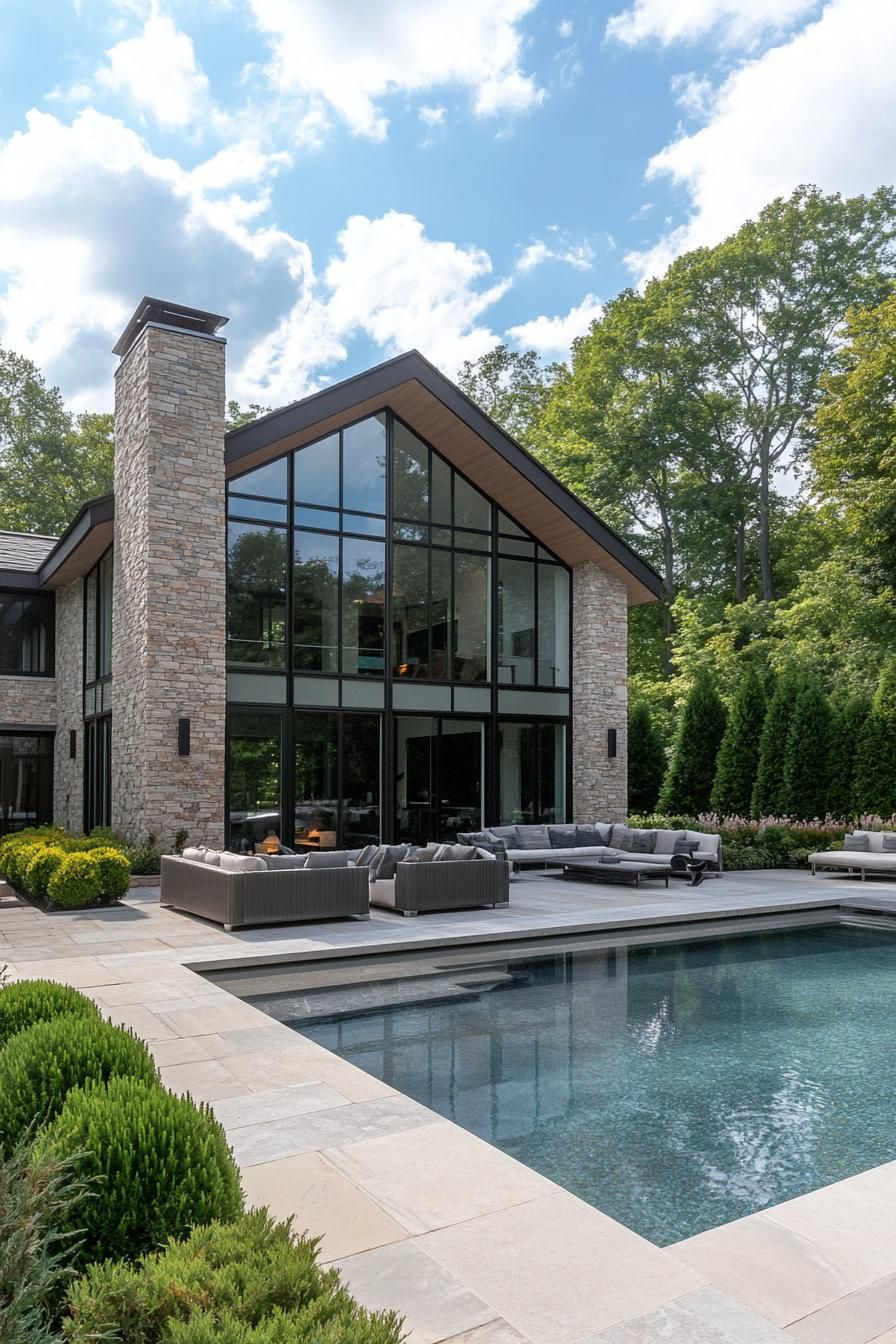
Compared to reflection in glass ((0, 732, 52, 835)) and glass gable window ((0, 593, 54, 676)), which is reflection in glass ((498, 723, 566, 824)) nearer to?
reflection in glass ((0, 732, 52, 835))

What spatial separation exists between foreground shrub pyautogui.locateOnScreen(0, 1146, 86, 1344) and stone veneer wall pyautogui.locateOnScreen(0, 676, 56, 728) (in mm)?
17871

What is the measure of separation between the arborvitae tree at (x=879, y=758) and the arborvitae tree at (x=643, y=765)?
5.10 m

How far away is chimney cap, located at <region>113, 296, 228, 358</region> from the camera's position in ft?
45.7

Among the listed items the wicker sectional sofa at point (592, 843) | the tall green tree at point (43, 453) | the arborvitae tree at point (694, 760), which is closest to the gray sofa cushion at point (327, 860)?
the wicker sectional sofa at point (592, 843)

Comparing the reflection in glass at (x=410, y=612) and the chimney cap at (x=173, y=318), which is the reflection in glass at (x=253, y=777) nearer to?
the reflection in glass at (x=410, y=612)

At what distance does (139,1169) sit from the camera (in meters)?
2.84

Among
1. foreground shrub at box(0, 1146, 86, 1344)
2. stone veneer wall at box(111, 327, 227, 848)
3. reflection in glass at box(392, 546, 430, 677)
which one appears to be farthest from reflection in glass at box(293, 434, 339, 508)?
foreground shrub at box(0, 1146, 86, 1344)

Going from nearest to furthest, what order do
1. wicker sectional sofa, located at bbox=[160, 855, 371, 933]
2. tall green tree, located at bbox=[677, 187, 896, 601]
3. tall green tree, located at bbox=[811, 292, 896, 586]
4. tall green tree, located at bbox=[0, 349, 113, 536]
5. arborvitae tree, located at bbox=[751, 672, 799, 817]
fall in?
wicker sectional sofa, located at bbox=[160, 855, 371, 933], arborvitae tree, located at bbox=[751, 672, 799, 817], tall green tree, located at bbox=[811, 292, 896, 586], tall green tree, located at bbox=[677, 187, 896, 601], tall green tree, located at bbox=[0, 349, 113, 536]

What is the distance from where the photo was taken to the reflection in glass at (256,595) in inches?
580

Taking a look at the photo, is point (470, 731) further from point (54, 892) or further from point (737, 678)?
point (737, 678)

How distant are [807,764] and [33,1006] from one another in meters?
17.1

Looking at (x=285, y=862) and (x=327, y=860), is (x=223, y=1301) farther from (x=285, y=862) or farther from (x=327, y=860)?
(x=327, y=860)

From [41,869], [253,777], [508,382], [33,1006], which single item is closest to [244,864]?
[41,869]

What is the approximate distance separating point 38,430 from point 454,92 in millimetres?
23356
